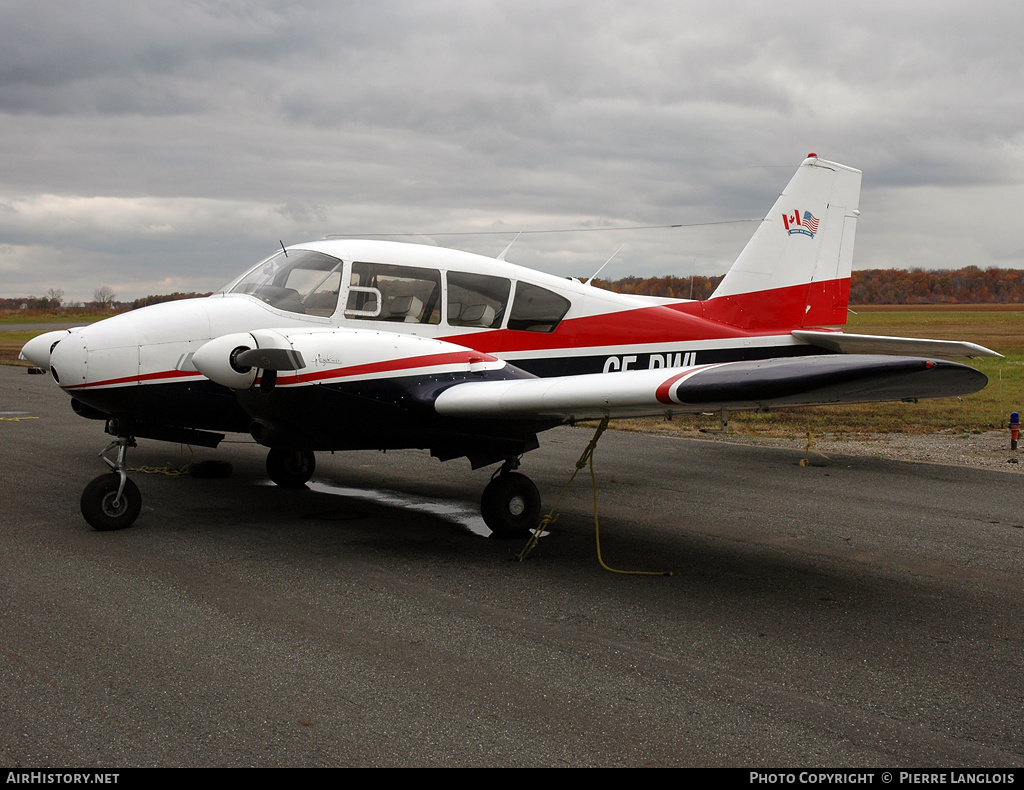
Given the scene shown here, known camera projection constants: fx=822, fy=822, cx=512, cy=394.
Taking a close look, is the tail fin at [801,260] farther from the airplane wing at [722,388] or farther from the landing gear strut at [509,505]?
the airplane wing at [722,388]

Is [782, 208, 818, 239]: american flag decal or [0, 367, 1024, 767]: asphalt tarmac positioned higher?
[782, 208, 818, 239]: american flag decal

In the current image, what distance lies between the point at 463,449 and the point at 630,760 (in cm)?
429

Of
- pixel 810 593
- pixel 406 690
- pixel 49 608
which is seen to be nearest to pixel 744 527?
pixel 810 593

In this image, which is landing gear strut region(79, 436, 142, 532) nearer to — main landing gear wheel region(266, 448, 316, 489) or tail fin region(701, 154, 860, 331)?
main landing gear wheel region(266, 448, 316, 489)

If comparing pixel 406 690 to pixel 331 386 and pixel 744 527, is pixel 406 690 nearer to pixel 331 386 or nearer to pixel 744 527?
pixel 331 386

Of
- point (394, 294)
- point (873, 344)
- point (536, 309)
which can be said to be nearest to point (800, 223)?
point (873, 344)

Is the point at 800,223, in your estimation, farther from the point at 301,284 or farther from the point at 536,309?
the point at 301,284

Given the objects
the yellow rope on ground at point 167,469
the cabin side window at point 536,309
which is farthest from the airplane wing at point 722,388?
the yellow rope on ground at point 167,469

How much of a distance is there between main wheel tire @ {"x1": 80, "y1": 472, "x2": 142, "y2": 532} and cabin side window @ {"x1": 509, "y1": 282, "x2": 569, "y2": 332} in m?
3.99

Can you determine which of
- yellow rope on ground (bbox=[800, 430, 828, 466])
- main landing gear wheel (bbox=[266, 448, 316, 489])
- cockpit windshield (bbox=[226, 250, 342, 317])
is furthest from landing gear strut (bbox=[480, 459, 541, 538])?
yellow rope on ground (bbox=[800, 430, 828, 466])

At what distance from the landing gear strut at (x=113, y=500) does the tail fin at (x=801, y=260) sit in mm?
7352

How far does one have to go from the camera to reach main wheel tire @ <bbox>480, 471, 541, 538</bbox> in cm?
734

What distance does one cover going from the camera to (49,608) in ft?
17.2

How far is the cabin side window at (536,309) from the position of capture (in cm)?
868
